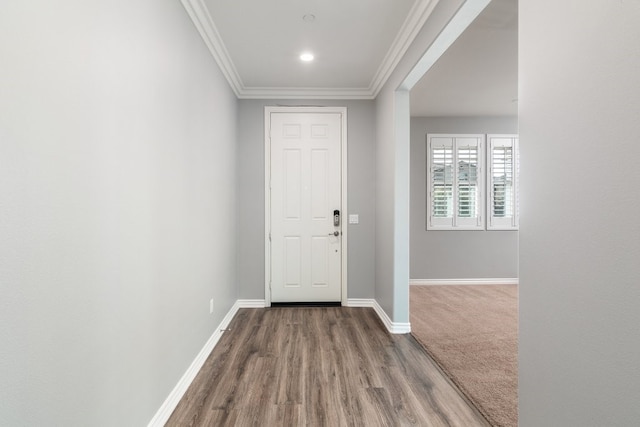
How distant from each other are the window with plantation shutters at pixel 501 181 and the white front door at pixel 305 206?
107 inches

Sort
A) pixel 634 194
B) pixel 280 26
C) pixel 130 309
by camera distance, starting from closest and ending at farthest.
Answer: pixel 634 194 → pixel 130 309 → pixel 280 26

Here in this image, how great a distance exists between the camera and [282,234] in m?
4.10

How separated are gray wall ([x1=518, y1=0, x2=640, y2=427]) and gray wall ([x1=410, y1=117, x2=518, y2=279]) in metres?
3.95

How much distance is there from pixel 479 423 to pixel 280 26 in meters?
3.10

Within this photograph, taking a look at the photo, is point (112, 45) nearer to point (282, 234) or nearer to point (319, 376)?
point (319, 376)

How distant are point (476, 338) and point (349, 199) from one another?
2037 mm

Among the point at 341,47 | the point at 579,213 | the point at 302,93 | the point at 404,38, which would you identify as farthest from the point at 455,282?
the point at 579,213

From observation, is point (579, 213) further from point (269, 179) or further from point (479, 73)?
point (269, 179)

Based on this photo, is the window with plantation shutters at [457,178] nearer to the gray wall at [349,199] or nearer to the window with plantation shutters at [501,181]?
the window with plantation shutters at [501,181]

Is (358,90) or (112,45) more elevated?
(358,90)

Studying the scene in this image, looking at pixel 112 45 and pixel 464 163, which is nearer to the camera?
pixel 112 45

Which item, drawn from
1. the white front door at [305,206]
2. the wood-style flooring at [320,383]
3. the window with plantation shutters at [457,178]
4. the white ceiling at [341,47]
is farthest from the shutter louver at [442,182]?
the wood-style flooring at [320,383]

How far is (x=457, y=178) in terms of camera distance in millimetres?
5152

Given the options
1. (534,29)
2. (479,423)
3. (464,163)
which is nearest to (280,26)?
(534,29)
